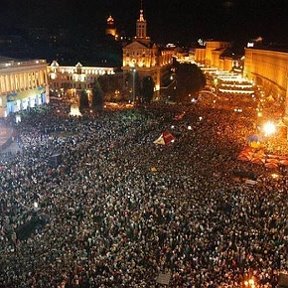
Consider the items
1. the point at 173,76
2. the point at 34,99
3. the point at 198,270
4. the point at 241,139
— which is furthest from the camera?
the point at 173,76

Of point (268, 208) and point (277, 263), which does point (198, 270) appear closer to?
point (277, 263)

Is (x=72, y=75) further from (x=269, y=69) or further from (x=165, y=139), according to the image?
(x=165, y=139)

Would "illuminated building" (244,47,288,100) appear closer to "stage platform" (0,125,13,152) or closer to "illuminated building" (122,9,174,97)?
"illuminated building" (122,9,174,97)

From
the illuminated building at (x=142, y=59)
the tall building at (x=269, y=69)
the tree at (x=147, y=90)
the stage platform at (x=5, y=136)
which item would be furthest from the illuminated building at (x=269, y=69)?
the stage platform at (x=5, y=136)

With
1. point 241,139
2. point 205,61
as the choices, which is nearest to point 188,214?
point 241,139

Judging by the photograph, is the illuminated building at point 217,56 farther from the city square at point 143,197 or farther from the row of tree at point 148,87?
the city square at point 143,197
